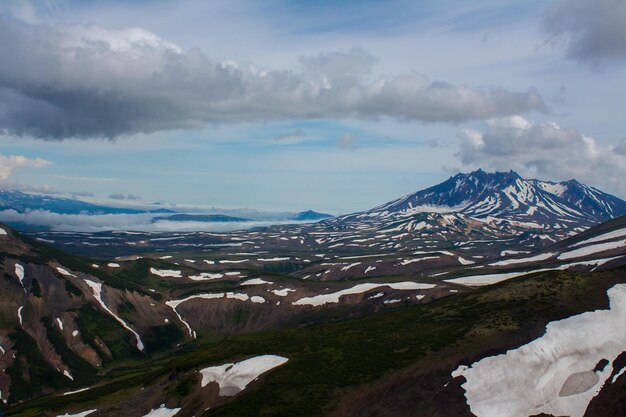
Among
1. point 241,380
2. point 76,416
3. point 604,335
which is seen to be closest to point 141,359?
point 76,416

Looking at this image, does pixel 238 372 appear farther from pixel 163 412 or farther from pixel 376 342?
pixel 376 342

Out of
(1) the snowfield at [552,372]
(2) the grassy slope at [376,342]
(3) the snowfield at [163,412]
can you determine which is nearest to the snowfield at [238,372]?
(2) the grassy slope at [376,342]

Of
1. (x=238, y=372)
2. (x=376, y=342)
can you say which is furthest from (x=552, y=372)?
(x=238, y=372)

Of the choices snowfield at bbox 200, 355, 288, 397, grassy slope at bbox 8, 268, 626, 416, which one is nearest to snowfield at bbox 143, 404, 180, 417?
snowfield at bbox 200, 355, 288, 397

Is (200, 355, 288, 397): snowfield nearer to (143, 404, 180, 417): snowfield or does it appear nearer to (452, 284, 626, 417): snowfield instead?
(143, 404, 180, 417): snowfield

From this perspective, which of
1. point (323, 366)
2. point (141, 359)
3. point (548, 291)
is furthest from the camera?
point (141, 359)

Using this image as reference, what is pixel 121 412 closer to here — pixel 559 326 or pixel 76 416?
pixel 76 416
